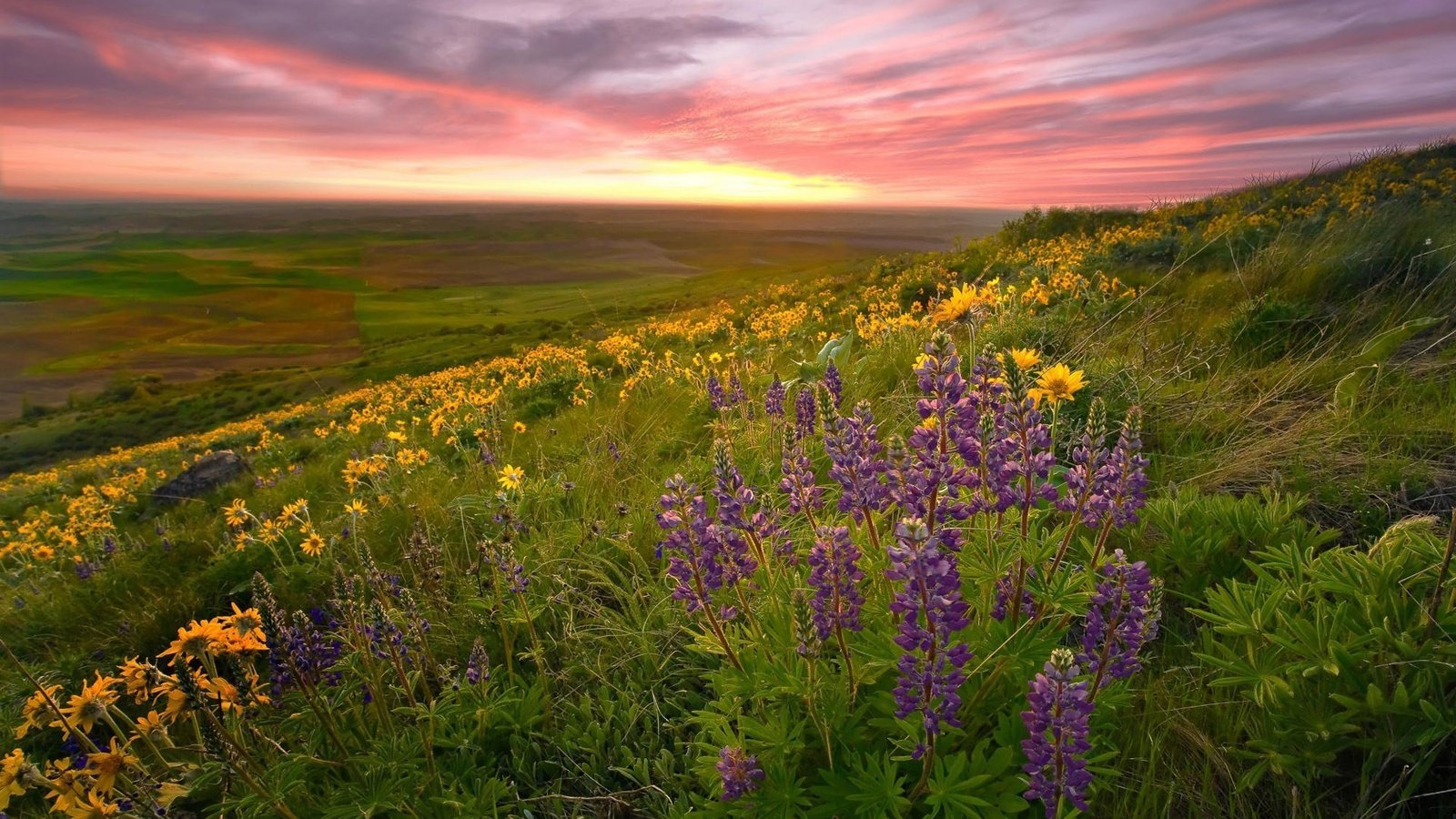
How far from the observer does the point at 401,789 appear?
2090 millimetres

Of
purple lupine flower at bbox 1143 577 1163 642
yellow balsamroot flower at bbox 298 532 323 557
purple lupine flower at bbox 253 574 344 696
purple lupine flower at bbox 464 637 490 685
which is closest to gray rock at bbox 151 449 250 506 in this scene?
yellow balsamroot flower at bbox 298 532 323 557

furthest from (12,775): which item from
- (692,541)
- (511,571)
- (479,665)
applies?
(692,541)

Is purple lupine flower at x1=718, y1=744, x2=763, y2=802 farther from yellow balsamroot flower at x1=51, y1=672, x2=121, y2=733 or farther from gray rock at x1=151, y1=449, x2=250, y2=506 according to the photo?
gray rock at x1=151, y1=449, x2=250, y2=506

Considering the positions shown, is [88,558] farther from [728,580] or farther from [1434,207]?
[1434,207]

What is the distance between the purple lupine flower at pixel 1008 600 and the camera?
181cm

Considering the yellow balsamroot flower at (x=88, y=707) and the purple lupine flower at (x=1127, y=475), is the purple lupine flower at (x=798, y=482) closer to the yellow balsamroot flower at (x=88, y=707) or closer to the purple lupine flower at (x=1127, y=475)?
the purple lupine flower at (x=1127, y=475)

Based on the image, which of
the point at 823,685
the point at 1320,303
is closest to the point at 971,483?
the point at 823,685

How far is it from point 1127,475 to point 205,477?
487 inches

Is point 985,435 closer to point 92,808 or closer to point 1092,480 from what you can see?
point 1092,480

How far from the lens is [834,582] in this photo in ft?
5.37

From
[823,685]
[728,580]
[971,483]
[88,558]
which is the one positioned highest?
[971,483]

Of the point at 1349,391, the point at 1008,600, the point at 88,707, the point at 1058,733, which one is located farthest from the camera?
the point at 1349,391

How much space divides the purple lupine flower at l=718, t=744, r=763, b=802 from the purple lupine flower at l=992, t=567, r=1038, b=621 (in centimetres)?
77

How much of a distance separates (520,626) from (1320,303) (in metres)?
6.26
